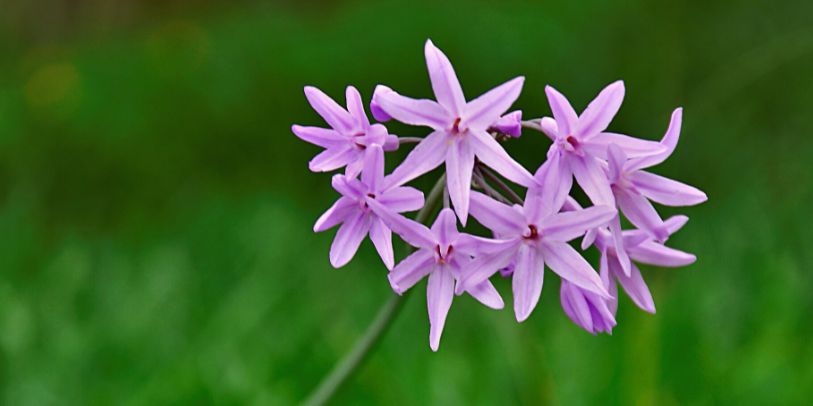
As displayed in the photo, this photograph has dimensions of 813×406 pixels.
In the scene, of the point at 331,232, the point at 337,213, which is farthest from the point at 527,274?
the point at 331,232

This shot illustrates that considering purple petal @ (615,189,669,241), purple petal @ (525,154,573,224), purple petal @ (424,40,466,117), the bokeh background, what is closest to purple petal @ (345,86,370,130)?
purple petal @ (424,40,466,117)

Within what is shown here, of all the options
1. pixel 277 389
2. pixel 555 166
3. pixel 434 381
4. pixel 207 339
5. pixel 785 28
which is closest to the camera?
pixel 555 166

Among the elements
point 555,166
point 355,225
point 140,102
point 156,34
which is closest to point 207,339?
point 355,225

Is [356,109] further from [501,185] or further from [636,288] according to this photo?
[636,288]

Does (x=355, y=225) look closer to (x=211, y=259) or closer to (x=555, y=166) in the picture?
(x=555, y=166)

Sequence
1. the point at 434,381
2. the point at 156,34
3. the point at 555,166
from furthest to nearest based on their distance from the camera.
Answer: the point at 156,34 < the point at 434,381 < the point at 555,166

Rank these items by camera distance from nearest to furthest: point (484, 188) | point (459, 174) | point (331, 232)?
1. point (459, 174)
2. point (484, 188)
3. point (331, 232)
